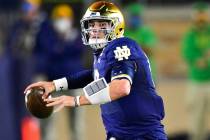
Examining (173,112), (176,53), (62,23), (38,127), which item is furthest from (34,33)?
(176,53)

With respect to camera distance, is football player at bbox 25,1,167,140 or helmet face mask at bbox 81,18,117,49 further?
helmet face mask at bbox 81,18,117,49

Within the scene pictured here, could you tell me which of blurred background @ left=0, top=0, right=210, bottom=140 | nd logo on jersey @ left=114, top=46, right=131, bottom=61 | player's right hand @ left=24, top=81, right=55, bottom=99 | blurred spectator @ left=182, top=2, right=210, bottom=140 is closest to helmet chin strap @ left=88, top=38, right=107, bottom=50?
nd logo on jersey @ left=114, top=46, right=131, bottom=61

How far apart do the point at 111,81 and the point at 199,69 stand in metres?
5.32

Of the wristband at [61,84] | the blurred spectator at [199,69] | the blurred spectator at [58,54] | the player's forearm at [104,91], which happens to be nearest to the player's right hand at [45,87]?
the wristband at [61,84]

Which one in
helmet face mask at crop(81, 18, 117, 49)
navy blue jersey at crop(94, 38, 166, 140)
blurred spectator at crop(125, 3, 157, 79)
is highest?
helmet face mask at crop(81, 18, 117, 49)

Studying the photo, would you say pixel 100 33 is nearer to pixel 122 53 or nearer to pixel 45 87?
pixel 122 53

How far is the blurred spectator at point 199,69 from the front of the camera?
11.9m

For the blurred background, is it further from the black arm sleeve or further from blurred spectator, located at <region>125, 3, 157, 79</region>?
the black arm sleeve

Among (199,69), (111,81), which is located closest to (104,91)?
(111,81)

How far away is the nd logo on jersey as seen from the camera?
6805mm

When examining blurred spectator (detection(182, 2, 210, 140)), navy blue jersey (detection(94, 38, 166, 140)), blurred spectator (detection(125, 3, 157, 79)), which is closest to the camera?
navy blue jersey (detection(94, 38, 166, 140))

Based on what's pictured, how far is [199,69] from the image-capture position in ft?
39.1

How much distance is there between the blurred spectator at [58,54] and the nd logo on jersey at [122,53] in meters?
4.89

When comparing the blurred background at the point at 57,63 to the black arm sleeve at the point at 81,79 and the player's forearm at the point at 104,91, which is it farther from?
the player's forearm at the point at 104,91
